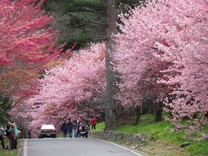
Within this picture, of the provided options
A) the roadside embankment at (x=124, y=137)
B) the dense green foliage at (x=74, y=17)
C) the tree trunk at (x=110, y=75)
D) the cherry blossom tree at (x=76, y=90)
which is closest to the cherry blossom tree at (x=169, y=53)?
the tree trunk at (x=110, y=75)

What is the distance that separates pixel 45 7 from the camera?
22.2 metres

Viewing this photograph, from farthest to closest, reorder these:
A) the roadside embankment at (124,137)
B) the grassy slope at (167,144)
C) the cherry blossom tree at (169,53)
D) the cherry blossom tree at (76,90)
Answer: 1. the cherry blossom tree at (76,90)
2. the roadside embankment at (124,137)
3. the grassy slope at (167,144)
4. the cherry blossom tree at (169,53)

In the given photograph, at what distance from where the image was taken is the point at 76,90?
34.1 m

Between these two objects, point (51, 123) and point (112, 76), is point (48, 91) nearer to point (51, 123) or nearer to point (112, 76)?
point (51, 123)

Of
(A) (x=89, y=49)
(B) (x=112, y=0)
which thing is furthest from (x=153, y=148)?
(A) (x=89, y=49)

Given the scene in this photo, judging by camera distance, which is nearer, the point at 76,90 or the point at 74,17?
the point at 74,17

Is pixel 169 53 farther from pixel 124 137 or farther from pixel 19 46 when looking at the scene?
pixel 124 137

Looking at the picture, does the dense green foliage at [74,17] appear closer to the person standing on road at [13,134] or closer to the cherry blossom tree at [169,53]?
the cherry blossom tree at [169,53]

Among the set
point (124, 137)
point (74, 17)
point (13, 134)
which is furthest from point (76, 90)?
point (13, 134)

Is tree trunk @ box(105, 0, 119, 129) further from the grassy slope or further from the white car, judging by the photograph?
the white car

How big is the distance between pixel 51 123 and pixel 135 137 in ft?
68.7

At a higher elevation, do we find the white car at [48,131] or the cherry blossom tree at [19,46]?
the cherry blossom tree at [19,46]

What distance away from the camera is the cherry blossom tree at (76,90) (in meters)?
33.2

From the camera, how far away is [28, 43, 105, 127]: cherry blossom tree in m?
33.2
